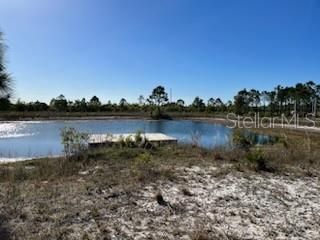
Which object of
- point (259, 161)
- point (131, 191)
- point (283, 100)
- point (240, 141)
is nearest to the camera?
point (131, 191)

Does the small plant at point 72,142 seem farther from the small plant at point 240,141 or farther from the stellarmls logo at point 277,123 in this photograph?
the stellarmls logo at point 277,123

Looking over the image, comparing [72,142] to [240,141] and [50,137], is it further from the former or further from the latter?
[50,137]

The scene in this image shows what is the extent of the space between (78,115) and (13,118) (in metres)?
8.99

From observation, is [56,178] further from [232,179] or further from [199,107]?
[199,107]

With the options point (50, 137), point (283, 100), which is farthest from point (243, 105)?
point (50, 137)

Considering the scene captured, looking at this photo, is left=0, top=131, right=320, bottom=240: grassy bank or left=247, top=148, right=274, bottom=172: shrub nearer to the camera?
left=0, top=131, right=320, bottom=240: grassy bank

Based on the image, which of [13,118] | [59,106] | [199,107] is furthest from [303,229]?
[199,107]

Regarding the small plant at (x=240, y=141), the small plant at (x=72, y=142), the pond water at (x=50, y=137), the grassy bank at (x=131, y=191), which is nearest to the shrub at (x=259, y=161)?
the grassy bank at (x=131, y=191)

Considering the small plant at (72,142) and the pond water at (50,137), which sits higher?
the small plant at (72,142)

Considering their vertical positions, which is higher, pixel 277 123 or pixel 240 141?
pixel 240 141

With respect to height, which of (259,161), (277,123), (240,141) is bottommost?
(277,123)

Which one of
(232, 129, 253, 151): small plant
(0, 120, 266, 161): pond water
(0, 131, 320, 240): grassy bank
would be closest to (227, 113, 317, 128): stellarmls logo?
(0, 120, 266, 161): pond water

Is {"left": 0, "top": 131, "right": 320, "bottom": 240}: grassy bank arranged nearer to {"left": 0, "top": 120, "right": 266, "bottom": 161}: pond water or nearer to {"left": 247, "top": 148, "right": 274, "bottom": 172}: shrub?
{"left": 247, "top": 148, "right": 274, "bottom": 172}: shrub

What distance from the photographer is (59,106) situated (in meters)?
58.2
